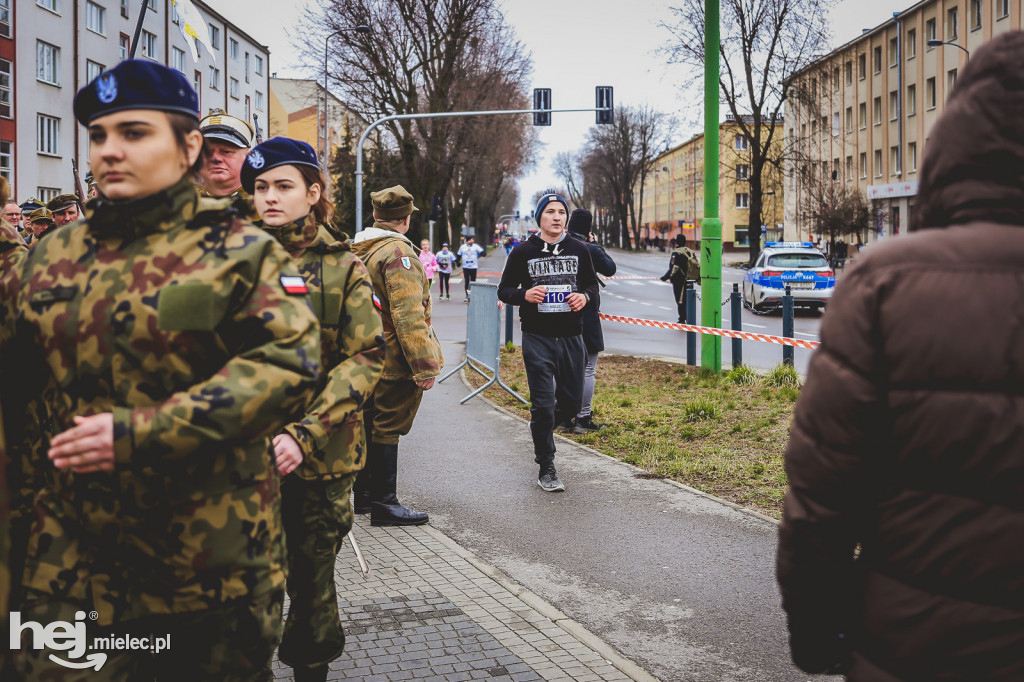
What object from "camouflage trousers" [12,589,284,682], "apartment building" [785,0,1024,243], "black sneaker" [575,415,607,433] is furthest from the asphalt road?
Answer: "apartment building" [785,0,1024,243]

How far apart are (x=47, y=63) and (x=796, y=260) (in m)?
34.6

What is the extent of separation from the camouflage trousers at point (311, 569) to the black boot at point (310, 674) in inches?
0.9

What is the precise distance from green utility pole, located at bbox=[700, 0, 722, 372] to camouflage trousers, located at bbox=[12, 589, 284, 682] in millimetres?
9997

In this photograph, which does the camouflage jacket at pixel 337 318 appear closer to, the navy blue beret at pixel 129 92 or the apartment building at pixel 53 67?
the navy blue beret at pixel 129 92

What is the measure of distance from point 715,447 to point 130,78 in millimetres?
6773

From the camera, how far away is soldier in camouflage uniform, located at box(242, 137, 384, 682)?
346 centimetres

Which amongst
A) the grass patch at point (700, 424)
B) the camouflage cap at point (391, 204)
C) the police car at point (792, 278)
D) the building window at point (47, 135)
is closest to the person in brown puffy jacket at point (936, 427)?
the camouflage cap at point (391, 204)

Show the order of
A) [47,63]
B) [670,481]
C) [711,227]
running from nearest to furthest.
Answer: [670,481] → [711,227] → [47,63]

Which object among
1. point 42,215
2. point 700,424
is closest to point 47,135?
point 42,215

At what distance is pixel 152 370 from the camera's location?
2279 mm

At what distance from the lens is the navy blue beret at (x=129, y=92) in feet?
7.40

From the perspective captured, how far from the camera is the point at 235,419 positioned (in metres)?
2.21

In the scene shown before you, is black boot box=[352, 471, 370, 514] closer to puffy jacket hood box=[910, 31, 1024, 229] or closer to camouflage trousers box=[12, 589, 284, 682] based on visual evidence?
camouflage trousers box=[12, 589, 284, 682]

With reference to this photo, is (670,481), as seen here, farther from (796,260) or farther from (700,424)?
(796,260)
